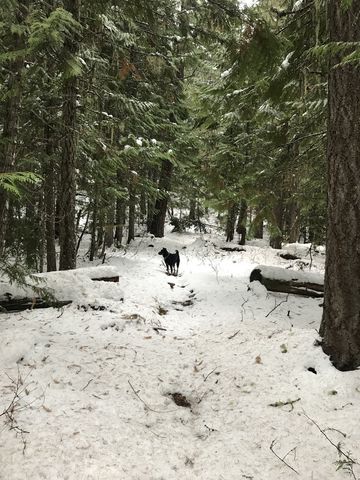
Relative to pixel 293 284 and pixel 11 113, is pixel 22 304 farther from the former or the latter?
pixel 293 284

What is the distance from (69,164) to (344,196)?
6.39m

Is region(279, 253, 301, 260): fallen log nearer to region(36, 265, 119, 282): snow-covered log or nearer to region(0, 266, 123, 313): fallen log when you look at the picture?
region(36, 265, 119, 282): snow-covered log

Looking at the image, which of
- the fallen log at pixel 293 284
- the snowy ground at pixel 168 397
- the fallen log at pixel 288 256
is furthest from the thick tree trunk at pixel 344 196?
the fallen log at pixel 288 256

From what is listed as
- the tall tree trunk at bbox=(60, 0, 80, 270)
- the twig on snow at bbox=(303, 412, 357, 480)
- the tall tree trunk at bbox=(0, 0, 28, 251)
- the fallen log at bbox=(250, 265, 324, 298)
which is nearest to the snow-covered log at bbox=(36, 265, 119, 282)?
the tall tree trunk at bbox=(60, 0, 80, 270)

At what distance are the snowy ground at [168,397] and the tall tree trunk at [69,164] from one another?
2.08m

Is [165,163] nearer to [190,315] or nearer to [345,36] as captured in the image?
[190,315]

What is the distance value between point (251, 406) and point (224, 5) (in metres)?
7.12

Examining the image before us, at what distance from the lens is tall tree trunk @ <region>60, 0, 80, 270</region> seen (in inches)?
332

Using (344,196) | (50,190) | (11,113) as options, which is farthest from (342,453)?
(50,190)

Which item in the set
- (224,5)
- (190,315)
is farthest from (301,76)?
(190,315)

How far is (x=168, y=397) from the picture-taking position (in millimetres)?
4852

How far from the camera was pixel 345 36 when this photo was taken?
15.6 feet

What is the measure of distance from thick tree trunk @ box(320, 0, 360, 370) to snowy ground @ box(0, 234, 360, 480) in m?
0.45

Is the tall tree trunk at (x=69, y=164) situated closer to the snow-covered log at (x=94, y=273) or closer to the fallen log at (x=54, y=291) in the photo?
the snow-covered log at (x=94, y=273)
